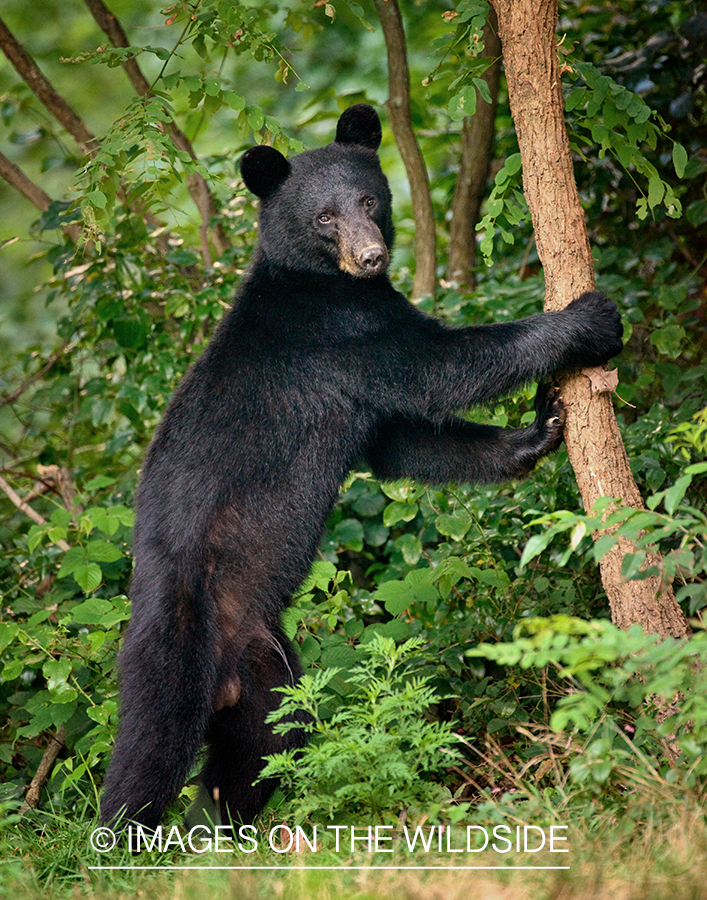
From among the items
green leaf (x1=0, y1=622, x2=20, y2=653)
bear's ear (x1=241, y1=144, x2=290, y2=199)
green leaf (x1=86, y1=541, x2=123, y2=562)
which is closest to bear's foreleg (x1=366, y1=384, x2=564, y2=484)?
bear's ear (x1=241, y1=144, x2=290, y2=199)

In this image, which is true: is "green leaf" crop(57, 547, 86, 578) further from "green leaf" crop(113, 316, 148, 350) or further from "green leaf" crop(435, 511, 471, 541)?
"green leaf" crop(435, 511, 471, 541)

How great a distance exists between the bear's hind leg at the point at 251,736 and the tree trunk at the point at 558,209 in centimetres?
143

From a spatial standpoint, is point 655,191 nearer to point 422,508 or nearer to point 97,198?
point 422,508

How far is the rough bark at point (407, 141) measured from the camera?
19.4ft

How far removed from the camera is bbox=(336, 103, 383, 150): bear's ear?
14.6ft

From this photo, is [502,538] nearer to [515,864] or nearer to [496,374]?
[496,374]

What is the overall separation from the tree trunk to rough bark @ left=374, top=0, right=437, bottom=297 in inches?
94.2

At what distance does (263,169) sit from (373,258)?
792 mm

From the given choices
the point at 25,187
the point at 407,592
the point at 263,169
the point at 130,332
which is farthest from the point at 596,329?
the point at 25,187

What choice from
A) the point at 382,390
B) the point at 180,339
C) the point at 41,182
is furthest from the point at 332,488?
the point at 41,182

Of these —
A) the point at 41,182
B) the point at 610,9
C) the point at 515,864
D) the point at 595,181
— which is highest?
the point at 41,182

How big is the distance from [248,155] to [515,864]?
3053 millimetres

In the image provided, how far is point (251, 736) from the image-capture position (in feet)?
13.2

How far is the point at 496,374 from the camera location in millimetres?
3857
